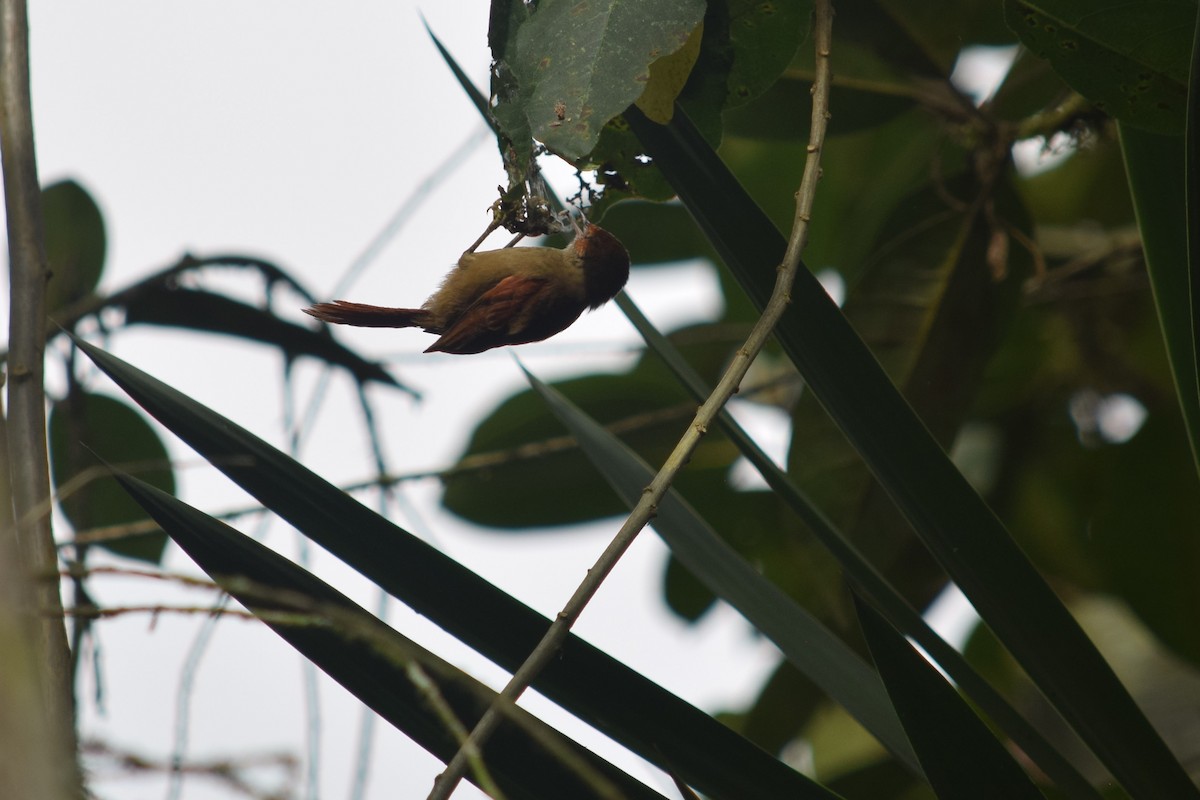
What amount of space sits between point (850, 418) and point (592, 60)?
0.57m

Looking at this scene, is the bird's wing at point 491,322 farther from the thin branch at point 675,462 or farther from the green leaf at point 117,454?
the green leaf at point 117,454

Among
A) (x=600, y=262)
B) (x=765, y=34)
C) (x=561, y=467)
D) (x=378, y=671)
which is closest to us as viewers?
(x=378, y=671)

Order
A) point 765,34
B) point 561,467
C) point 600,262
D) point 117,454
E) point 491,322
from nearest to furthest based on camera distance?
point 765,34 → point 491,322 → point 600,262 → point 117,454 → point 561,467

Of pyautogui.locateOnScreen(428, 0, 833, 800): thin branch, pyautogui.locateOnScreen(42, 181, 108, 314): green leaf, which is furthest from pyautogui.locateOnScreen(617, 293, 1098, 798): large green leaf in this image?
pyautogui.locateOnScreen(42, 181, 108, 314): green leaf

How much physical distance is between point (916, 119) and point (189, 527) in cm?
241

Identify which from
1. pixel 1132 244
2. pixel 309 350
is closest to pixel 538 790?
pixel 309 350

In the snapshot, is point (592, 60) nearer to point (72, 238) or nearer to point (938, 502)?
point (938, 502)

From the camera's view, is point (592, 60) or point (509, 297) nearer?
point (592, 60)

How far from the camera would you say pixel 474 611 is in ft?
4.22

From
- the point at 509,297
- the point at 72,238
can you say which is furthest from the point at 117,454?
the point at 509,297

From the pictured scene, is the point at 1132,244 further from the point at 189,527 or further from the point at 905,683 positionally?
the point at 189,527

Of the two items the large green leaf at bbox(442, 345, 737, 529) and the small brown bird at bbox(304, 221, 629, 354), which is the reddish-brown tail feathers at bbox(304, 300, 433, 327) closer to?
the small brown bird at bbox(304, 221, 629, 354)

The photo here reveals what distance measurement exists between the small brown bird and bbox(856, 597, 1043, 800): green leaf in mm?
756

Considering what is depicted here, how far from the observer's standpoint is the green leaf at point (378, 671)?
1156 mm
